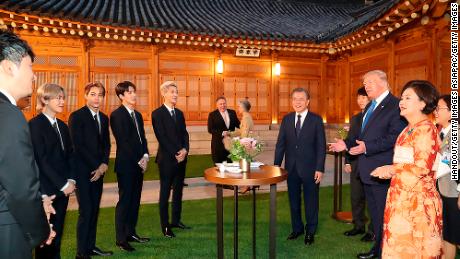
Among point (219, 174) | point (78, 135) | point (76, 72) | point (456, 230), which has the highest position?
point (76, 72)

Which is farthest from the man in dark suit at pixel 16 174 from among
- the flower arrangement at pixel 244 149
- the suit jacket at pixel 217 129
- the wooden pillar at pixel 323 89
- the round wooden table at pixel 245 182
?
the wooden pillar at pixel 323 89

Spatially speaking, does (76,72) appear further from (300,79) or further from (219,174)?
(219,174)

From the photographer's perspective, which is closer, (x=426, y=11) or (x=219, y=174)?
(x=219, y=174)

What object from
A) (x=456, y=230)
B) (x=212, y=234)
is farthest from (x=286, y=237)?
(x=456, y=230)

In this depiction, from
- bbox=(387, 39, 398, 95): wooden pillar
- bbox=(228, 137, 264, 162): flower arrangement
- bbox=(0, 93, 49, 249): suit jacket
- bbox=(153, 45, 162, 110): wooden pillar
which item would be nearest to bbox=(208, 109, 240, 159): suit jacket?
bbox=(228, 137, 264, 162): flower arrangement

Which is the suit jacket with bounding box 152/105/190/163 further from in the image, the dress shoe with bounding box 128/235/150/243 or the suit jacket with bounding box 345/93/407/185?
the suit jacket with bounding box 345/93/407/185

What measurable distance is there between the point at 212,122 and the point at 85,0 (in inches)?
311

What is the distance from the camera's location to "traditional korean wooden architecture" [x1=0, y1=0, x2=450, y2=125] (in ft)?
29.4

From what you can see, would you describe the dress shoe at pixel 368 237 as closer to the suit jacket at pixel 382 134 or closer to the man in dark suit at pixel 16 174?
the suit jacket at pixel 382 134

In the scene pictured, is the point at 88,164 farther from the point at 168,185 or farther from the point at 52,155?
the point at 168,185

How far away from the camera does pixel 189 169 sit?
9.13m

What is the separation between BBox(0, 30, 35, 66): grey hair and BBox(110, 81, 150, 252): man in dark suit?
6.96 feet

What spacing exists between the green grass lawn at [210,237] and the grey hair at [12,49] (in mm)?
2575

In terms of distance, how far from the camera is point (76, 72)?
1118cm
